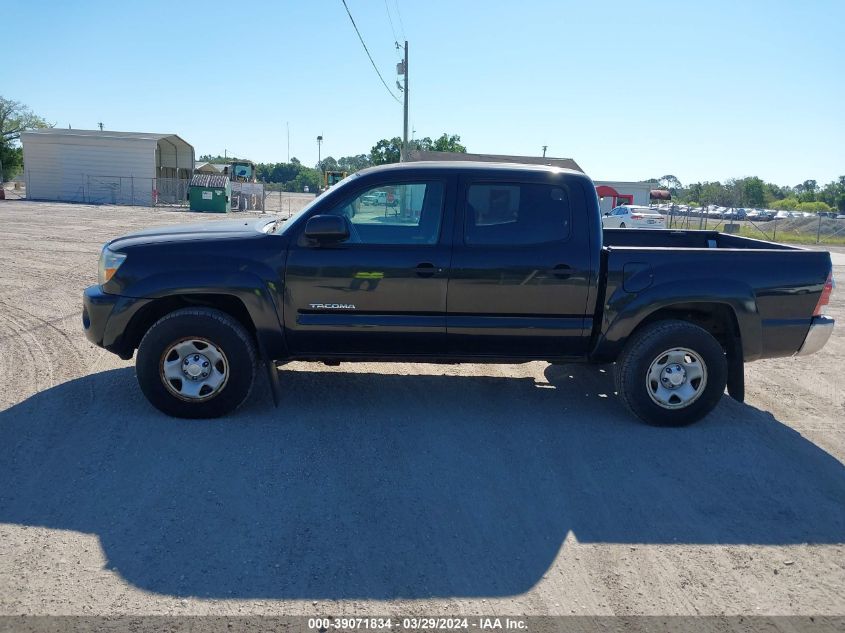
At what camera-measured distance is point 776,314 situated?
18.6ft

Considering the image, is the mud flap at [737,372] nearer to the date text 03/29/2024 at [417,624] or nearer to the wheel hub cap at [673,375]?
the wheel hub cap at [673,375]

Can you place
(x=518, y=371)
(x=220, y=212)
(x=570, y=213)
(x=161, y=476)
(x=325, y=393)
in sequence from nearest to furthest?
(x=161, y=476) → (x=570, y=213) → (x=325, y=393) → (x=518, y=371) → (x=220, y=212)

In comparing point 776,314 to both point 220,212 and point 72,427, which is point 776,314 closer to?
point 72,427

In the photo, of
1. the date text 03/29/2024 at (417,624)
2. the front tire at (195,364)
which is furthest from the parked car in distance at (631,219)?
the date text 03/29/2024 at (417,624)

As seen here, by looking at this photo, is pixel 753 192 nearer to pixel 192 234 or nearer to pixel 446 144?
pixel 446 144

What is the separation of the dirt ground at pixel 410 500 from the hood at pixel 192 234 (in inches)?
50.8

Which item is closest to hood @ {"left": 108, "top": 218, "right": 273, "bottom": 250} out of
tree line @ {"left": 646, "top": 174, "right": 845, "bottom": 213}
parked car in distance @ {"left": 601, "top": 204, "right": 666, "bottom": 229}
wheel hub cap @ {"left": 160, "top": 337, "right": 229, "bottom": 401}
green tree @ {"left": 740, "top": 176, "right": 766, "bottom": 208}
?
wheel hub cap @ {"left": 160, "top": 337, "right": 229, "bottom": 401}

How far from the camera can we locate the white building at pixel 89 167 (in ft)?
153

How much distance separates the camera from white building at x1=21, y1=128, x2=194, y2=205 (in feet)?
153

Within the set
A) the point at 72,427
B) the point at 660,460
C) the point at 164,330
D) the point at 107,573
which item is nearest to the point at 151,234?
the point at 164,330

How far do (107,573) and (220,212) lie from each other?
40.2m

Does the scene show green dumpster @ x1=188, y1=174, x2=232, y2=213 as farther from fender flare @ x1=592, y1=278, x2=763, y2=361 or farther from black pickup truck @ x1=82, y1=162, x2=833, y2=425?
fender flare @ x1=592, y1=278, x2=763, y2=361

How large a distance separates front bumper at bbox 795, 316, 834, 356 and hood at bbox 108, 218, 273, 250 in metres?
4.50

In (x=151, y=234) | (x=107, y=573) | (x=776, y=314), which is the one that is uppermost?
(x=151, y=234)
